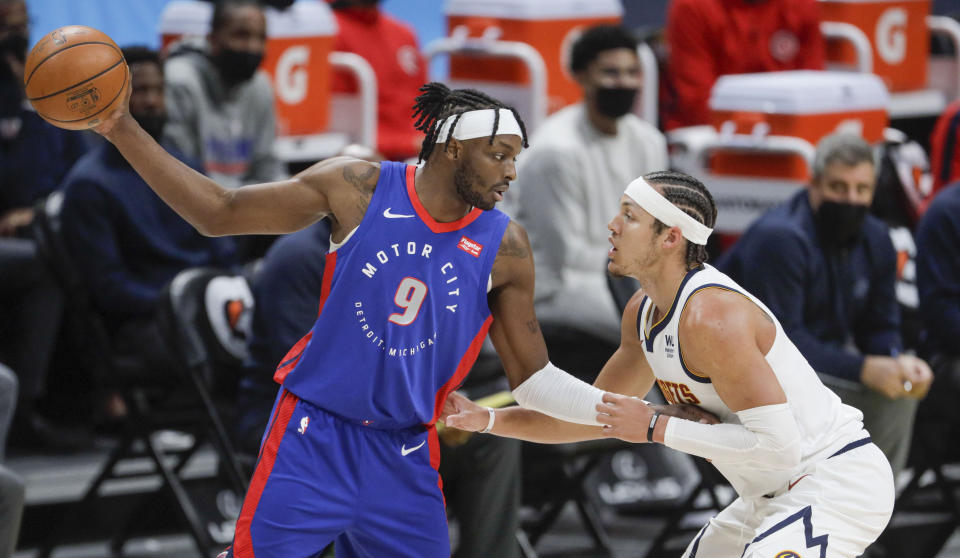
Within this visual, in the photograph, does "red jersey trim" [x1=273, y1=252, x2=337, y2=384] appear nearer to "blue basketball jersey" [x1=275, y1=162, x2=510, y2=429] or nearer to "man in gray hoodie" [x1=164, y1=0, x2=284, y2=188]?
A: "blue basketball jersey" [x1=275, y1=162, x2=510, y2=429]

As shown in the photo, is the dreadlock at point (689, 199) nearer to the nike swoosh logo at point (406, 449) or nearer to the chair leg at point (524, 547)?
the nike swoosh logo at point (406, 449)

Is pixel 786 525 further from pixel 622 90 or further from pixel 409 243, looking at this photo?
pixel 622 90

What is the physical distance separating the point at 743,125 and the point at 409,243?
9.95 feet

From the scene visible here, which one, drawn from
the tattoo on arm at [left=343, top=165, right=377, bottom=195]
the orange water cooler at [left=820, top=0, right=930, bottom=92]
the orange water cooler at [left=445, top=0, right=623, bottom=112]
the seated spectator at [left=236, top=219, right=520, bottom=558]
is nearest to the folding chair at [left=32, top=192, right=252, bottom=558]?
the seated spectator at [left=236, top=219, right=520, bottom=558]

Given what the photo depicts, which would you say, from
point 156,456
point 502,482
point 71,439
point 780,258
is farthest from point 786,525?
point 71,439

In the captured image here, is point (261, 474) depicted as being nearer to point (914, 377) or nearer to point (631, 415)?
point (631, 415)

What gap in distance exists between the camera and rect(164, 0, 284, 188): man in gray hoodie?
243 inches

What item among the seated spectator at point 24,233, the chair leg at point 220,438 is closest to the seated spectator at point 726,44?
the seated spectator at point 24,233

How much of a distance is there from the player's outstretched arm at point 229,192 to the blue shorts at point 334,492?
0.45 meters

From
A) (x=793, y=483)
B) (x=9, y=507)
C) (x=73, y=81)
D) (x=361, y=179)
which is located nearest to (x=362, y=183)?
(x=361, y=179)

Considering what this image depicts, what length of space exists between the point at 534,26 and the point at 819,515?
163 inches

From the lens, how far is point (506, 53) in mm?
7004

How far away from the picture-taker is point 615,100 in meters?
6.10

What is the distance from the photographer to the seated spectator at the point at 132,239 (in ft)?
17.8
